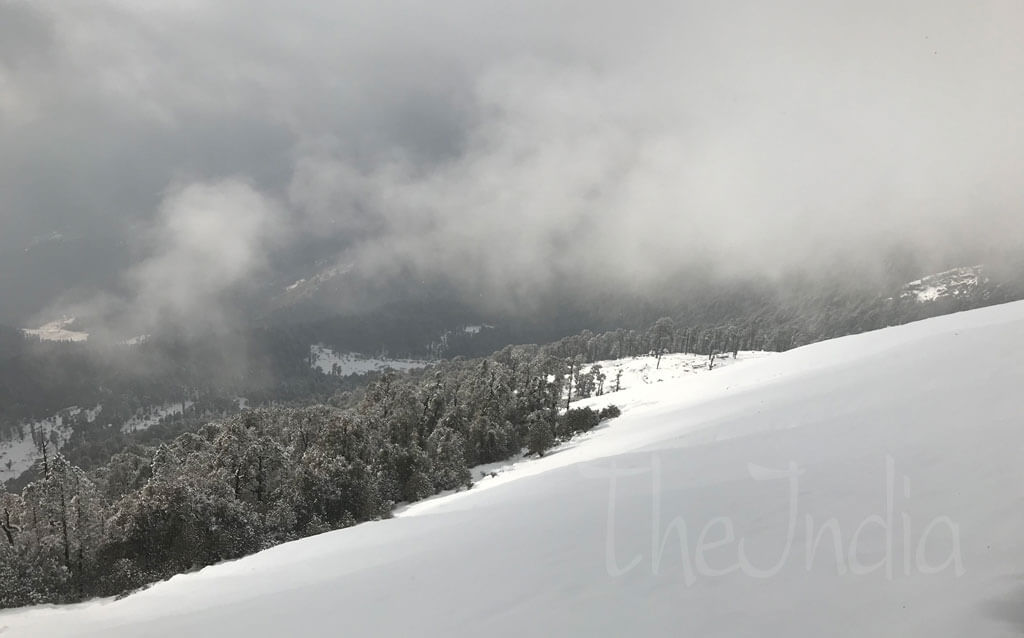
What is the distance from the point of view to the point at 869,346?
1619 inches

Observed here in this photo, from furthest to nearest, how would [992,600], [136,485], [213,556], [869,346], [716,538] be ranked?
[136,485], [869,346], [213,556], [716,538], [992,600]

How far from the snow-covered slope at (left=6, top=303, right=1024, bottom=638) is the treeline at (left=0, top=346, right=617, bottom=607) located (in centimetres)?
1164

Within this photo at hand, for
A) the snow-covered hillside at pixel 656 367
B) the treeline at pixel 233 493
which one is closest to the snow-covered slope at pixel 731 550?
the treeline at pixel 233 493

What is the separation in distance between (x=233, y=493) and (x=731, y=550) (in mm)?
40290

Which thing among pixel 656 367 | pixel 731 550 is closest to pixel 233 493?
pixel 731 550

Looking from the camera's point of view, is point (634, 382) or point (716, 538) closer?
point (716, 538)

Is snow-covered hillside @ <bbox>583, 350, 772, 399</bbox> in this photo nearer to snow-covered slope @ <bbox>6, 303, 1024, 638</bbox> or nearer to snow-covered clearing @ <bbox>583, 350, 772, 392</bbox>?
snow-covered clearing @ <bbox>583, 350, 772, 392</bbox>

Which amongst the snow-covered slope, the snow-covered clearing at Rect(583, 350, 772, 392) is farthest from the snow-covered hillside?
the snow-covered slope

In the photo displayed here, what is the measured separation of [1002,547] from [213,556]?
41.7 metres

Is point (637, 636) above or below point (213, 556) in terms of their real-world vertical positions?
above

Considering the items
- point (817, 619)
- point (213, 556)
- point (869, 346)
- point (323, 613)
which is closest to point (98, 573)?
point (213, 556)

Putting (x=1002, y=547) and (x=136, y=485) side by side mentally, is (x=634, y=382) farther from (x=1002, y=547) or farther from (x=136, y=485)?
(x=1002, y=547)

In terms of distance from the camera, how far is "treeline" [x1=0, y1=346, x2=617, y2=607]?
33750mm

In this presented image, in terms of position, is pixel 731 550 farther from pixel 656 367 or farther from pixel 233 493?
pixel 656 367
